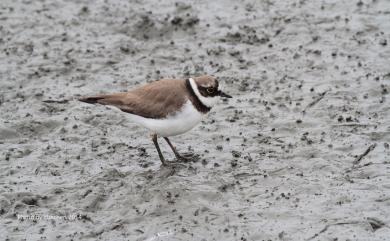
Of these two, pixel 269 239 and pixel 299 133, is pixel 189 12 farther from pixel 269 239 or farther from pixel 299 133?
pixel 269 239

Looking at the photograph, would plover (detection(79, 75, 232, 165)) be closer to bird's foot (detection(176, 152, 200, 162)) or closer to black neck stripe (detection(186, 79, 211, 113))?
black neck stripe (detection(186, 79, 211, 113))

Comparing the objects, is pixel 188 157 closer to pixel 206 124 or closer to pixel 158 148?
pixel 158 148

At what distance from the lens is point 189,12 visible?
41.0 feet

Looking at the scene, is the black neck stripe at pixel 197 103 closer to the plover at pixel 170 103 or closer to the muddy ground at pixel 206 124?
the plover at pixel 170 103

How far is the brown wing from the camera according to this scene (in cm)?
834

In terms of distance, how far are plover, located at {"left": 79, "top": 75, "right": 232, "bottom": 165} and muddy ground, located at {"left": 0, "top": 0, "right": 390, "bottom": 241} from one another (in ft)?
1.19

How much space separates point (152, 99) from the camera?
851 centimetres

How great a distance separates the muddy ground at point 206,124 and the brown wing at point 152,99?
0.95 ft

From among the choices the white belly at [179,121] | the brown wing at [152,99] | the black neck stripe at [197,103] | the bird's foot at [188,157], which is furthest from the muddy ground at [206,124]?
the black neck stripe at [197,103]

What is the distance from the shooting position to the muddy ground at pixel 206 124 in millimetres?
7488

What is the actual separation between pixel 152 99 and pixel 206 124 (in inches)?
54.2

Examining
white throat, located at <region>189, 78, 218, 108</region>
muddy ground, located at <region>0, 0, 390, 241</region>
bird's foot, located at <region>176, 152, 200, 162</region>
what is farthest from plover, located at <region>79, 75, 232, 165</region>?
muddy ground, located at <region>0, 0, 390, 241</region>

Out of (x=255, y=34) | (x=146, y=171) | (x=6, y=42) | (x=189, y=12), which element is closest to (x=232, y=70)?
(x=255, y=34)

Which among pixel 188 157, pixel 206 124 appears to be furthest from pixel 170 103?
pixel 206 124
